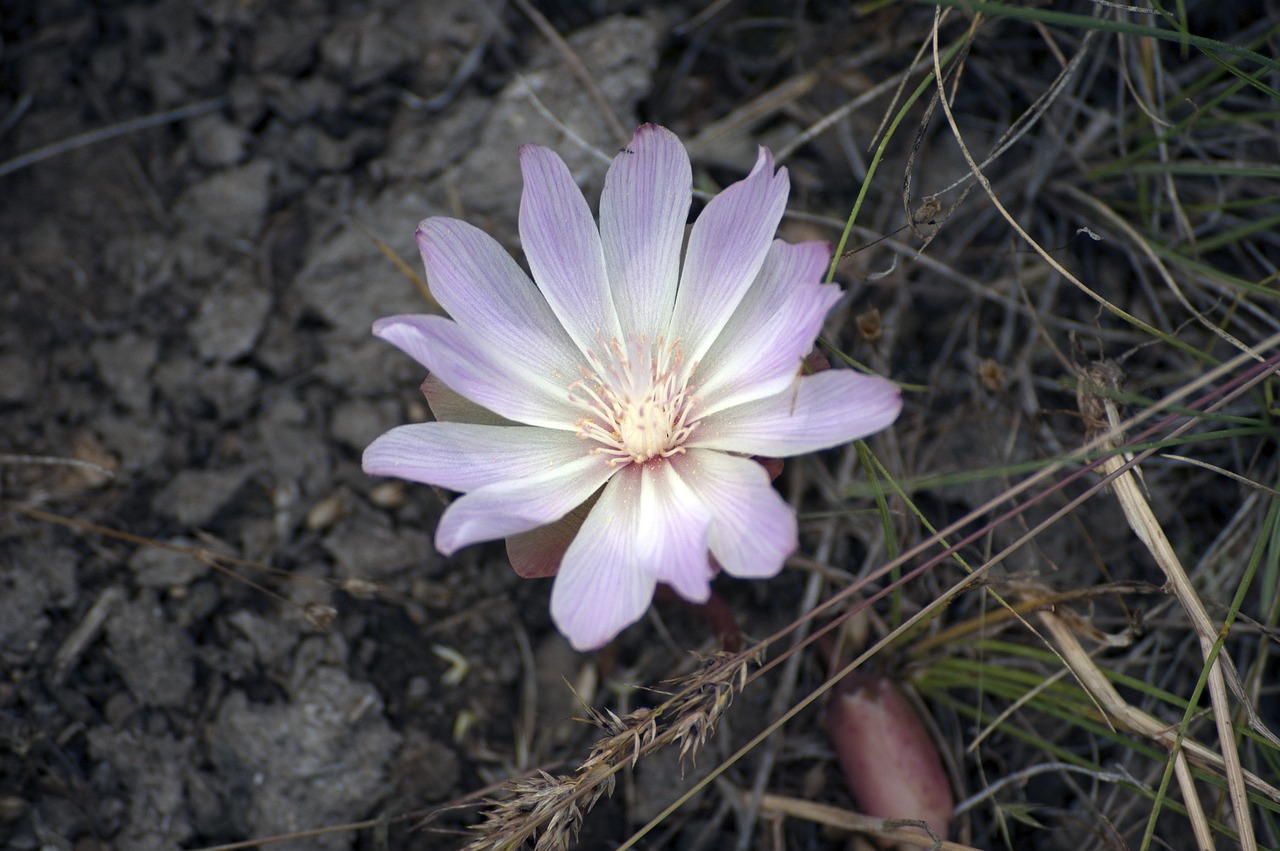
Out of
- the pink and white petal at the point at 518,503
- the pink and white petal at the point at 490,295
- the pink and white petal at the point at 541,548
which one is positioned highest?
the pink and white petal at the point at 490,295

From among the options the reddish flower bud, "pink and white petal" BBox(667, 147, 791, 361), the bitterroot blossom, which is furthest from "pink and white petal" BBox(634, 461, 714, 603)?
the reddish flower bud

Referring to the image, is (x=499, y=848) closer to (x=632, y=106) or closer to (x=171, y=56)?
(x=632, y=106)

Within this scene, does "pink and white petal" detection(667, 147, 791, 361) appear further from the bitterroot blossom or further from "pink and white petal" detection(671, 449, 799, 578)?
"pink and white petal" detection(671, 449, 799, 578)

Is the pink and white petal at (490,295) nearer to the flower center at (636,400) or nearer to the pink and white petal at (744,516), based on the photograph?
the flower center at (636,400)

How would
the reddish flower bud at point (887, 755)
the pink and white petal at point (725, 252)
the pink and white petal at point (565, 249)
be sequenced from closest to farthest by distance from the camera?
the pink and white petal at point (725, 252) < the pink and white petal at point (565, 249) < the reddish flower bud at point (887, 755)

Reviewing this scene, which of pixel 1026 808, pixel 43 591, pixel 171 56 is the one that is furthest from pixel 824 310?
pixel 171 56

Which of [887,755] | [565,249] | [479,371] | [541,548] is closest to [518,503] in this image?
[541,548]

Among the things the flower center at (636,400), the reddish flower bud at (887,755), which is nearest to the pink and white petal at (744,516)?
the flower center at (636,400)

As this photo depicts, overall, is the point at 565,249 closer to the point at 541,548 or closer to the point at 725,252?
the point at 725,252
